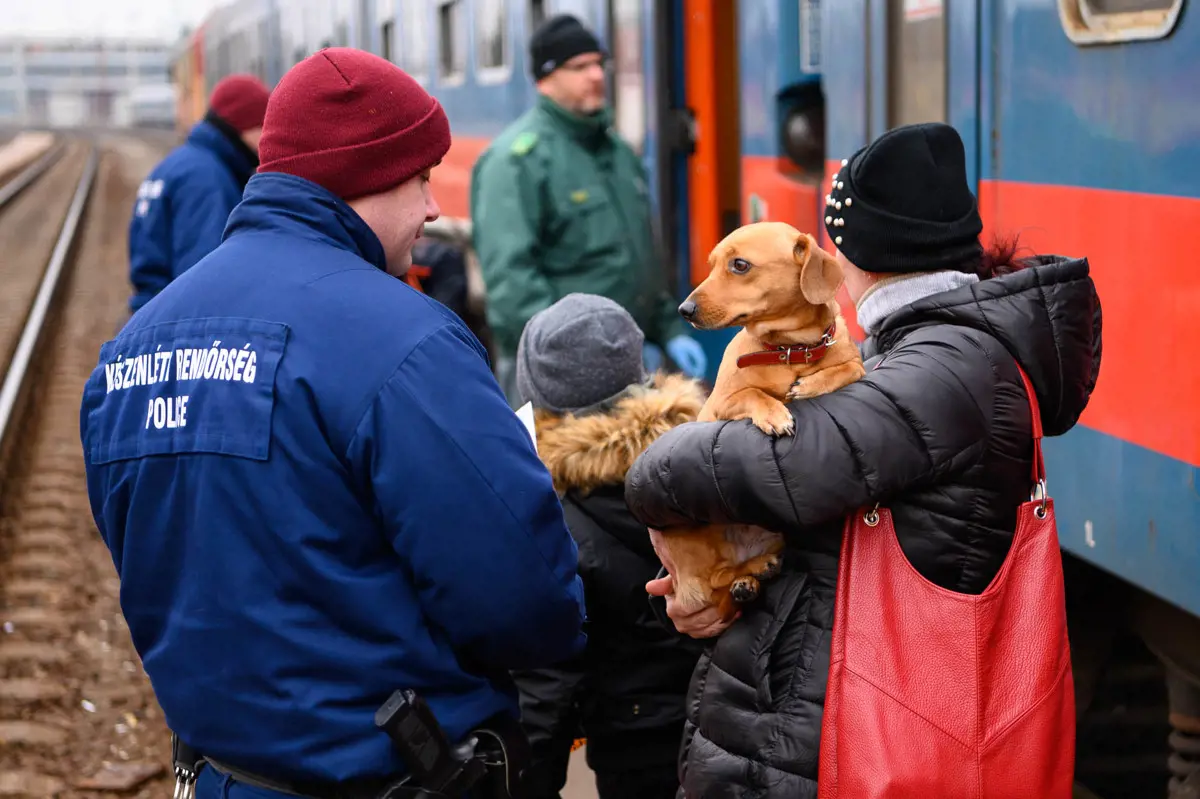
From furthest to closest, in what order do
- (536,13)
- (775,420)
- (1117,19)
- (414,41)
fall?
(414,41) → (536,13) → (1117,19) → (775,420)

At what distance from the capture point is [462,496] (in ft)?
6.49

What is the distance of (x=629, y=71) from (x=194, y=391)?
4.71m

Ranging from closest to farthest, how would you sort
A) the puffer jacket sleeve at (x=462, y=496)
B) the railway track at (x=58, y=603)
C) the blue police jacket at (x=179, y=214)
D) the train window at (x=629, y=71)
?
the puffer jacket sleeve at (x=462, y=496)
the railway track at (x=58, y=603)
the blue police jacket at (x=179, y=214)
the train window at (x=629, y=71)

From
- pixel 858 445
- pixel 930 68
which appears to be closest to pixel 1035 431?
pixel 858 445

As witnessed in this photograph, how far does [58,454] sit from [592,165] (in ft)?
15.9

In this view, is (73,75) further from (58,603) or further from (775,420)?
(775,420)

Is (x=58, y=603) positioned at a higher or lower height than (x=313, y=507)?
lower

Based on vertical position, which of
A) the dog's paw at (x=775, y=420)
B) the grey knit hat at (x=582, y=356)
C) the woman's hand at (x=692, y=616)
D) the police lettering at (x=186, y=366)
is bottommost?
the woman's hand at (x=692, y=616)

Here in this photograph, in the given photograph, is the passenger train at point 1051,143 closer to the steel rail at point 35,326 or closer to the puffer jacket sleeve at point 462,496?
the puffer jacket sleeve at point 462,496

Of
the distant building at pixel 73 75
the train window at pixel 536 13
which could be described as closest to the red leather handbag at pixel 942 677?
the train window at pixel 536 13

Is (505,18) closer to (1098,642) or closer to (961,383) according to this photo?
(1098,642)

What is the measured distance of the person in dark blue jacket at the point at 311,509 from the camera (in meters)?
1.97

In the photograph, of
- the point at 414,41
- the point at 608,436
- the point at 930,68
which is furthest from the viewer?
the point at 414,41

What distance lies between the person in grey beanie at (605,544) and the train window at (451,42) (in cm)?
678
